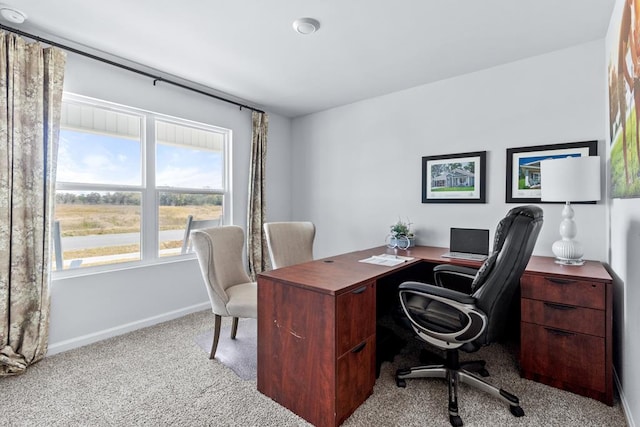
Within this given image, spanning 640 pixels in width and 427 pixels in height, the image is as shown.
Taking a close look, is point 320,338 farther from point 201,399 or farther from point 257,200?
point 257,200

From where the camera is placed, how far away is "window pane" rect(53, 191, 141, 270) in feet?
8.41

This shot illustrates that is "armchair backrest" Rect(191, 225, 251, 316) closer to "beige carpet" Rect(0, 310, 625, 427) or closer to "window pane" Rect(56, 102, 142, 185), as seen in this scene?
"beige carpet" Rect(0, 310, 625, 427)

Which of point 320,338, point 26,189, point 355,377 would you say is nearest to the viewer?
point 320,338

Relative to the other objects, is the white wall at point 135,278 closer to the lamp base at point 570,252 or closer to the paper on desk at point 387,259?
the paper on desk at point 387,259

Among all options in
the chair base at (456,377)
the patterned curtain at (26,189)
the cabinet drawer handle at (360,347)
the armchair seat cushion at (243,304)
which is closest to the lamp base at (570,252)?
the chair base at (456,377)

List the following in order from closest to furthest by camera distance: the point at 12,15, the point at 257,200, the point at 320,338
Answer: the point at 320,338, the point at 12,15, the point at 257,200

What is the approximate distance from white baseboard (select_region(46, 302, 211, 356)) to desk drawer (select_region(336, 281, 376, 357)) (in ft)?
7.27

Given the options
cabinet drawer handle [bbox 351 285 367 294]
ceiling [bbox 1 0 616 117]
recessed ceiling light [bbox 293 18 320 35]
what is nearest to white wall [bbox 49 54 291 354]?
ceiling [bbox 1 0 616 117]

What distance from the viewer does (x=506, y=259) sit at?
1.53m

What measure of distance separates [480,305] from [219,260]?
6.19 feet

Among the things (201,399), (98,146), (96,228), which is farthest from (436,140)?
(96,228)

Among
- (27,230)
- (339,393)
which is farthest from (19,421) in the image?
(339,393)

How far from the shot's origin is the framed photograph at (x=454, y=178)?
2896 millimetres

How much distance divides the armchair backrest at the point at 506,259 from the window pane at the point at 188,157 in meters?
2.94
